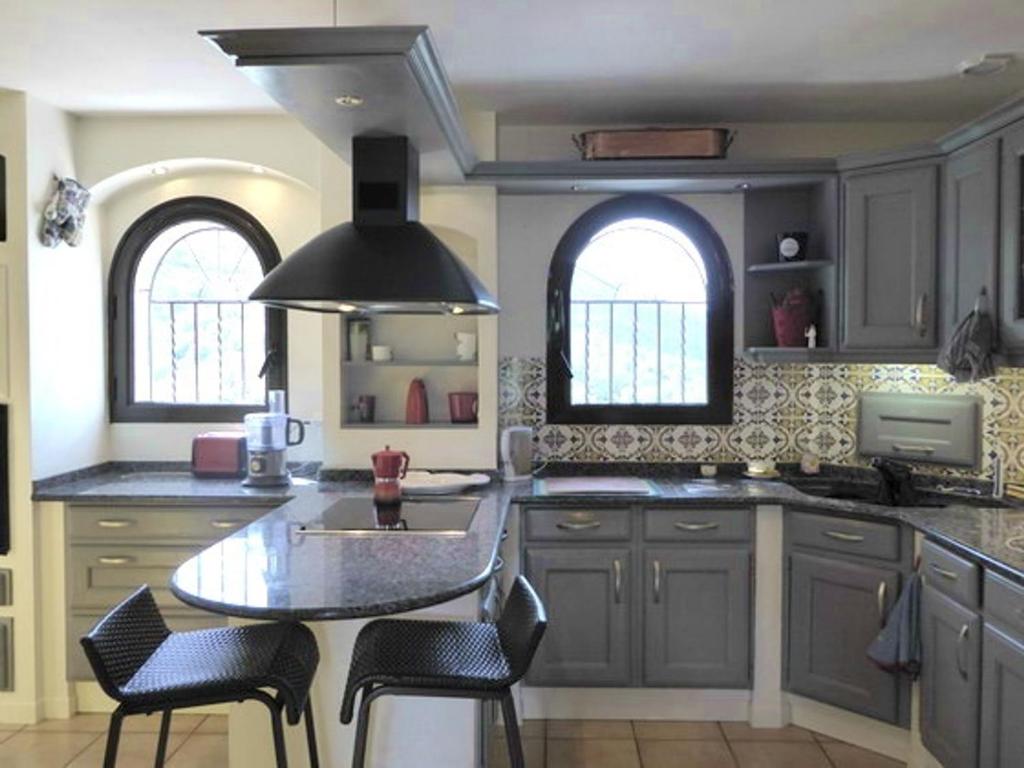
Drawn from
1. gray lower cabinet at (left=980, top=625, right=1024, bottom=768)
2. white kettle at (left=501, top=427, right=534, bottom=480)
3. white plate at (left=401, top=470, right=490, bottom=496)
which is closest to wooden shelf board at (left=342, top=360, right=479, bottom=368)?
white kettle at (left=501, top=427, right=534, bottom=480)

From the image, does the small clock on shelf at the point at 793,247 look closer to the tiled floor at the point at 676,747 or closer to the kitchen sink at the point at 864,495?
the kitchen sink at the point at 864,495

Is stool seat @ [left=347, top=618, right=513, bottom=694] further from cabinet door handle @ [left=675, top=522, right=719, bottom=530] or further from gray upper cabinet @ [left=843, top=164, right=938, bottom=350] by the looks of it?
gray upper cabinet @ [left=843, top=164, right=938, bottom=350]

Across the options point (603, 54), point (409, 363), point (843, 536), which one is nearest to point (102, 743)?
point (409, 363)

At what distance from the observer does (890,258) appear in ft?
10.4

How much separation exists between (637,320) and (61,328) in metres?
2.55

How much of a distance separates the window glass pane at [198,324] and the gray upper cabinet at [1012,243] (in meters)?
3.08

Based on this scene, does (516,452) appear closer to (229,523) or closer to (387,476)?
(387,476)

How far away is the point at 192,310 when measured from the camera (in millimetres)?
3928

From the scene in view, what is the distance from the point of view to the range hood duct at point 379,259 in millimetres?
2332

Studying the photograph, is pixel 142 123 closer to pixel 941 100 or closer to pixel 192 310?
pixel 192 310

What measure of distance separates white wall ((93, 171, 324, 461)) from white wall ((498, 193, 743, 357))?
0.90 metres

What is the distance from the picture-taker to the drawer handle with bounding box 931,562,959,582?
247 centimetres

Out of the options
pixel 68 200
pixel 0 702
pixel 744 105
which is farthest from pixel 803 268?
pixel 0 702

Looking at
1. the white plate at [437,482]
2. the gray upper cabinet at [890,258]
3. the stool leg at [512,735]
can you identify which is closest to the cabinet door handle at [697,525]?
the white plate at [437,482]
